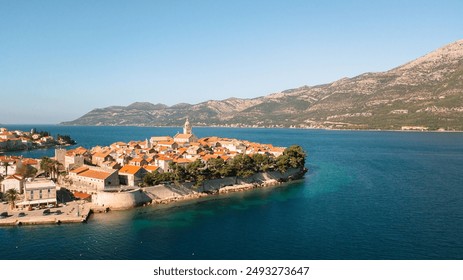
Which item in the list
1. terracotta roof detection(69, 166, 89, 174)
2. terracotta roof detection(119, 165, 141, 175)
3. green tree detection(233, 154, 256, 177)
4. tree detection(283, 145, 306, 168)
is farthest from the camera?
tree detection(283, 145, 306, 168)

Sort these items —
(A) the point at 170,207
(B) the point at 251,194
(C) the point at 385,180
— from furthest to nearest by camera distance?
(C) the point at 385,180, (B) the point at 251,194, (A) the point at 170,207

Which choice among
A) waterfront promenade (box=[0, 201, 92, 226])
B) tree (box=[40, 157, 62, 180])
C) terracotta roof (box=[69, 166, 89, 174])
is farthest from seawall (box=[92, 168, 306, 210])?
tree (box=[40, 157, 62, 180])

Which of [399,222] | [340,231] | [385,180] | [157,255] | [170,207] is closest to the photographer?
[157,255]

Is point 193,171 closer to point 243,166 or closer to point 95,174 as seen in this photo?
point 243,166

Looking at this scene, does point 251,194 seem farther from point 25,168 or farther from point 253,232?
point 25,168

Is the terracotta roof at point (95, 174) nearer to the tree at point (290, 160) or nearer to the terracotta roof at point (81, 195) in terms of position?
the terracotta roof at point (81, 195)

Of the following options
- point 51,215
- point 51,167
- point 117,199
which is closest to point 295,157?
point 117,199

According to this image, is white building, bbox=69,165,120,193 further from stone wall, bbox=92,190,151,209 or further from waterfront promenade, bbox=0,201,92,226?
Result: waterfront promenade, bbox=0,201,92,226

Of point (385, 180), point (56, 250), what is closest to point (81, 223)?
point (56, 250)
